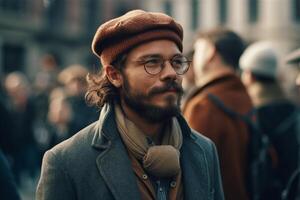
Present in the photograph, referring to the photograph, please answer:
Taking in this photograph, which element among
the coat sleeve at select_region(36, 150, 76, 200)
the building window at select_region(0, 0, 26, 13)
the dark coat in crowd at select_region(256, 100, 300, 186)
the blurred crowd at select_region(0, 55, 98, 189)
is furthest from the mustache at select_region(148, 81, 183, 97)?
the building window at select_region(0, 0, 26, 13)

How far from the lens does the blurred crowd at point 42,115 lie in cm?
782

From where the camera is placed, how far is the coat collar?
8.36 ft

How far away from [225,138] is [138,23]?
1.54 m

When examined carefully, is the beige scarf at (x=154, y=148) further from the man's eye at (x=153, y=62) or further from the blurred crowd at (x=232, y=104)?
the blurred crowd at (x=232, y=104)

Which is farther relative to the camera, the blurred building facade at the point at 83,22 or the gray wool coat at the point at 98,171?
the blurred building facade at the point at 83,22

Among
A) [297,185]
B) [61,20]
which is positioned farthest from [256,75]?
[61,20]

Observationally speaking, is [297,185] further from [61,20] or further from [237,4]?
[61,20]

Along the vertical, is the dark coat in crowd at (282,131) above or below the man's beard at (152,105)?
below

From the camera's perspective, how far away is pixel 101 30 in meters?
2.70

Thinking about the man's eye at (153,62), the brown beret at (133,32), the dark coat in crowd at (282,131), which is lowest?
the dark coat in crowd at (282,131)

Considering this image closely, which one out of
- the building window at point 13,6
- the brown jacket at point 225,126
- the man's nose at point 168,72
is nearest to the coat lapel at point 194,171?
the man's nose at point 168,72

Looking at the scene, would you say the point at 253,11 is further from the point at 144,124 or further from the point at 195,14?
the point at 144,124

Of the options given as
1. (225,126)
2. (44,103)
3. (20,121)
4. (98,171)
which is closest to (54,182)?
(98,171)

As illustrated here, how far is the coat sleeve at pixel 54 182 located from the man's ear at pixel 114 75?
42 cm
